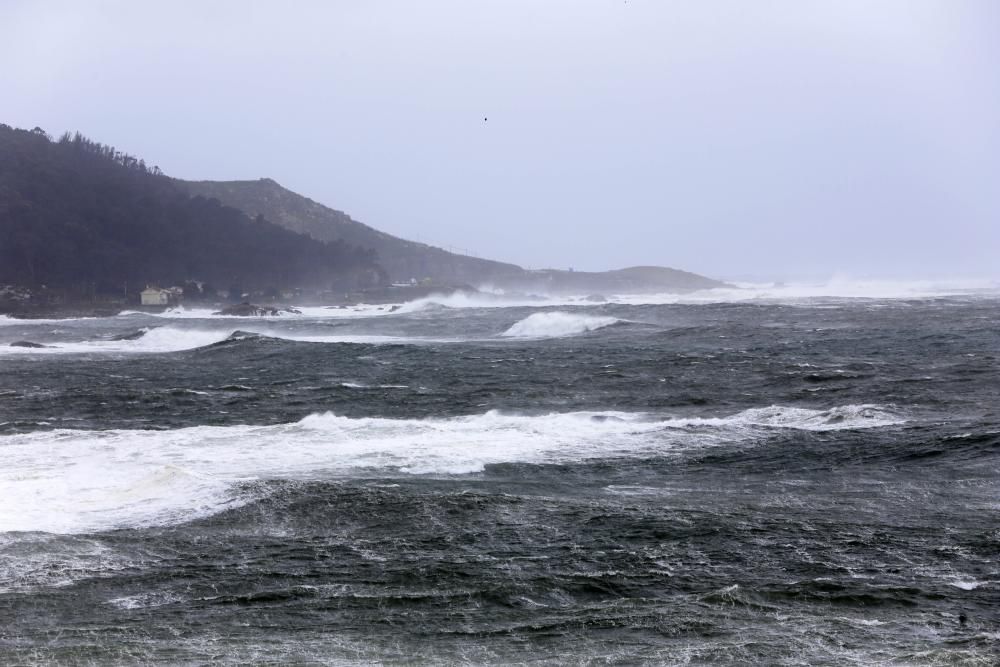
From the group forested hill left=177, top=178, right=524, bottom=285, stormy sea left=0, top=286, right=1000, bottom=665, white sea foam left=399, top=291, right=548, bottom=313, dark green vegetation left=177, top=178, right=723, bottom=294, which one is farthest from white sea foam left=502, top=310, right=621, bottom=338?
forested hill left=177, top=178, right=524, bottom=285

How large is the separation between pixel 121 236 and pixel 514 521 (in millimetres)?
105406

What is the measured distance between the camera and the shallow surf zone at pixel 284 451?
1040 cm

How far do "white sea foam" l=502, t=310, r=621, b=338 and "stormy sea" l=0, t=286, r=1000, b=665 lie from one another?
Answer: 18.9 metres

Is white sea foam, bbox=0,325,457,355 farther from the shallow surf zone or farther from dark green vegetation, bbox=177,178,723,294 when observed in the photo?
dark green vegetation, bbox=177,178,723,294

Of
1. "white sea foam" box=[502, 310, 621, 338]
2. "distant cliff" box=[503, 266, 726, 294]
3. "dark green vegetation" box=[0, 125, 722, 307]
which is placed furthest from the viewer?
"distant cliff" box=[503, 266, 726, 294]

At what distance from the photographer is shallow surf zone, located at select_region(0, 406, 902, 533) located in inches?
409

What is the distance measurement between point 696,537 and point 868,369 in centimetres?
1436

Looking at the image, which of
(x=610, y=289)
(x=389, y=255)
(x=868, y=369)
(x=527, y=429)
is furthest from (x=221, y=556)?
(x=389, y=255)

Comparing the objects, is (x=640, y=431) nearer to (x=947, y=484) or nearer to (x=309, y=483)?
(x=947, y=484)

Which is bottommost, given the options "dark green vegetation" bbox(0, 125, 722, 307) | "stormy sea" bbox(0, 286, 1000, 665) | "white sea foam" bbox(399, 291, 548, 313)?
"stormy sea" bbox(0, 286, 1000, 665)

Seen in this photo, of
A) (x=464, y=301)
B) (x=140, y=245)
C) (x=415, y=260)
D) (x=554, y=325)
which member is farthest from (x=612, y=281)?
(x=554, y=325)

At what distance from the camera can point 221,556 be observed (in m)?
8.41

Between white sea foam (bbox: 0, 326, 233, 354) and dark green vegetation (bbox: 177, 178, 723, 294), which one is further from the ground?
dark green vegetation (bbox: 177, 178, 723, 294)

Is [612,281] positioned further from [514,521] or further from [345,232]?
[514,521]
